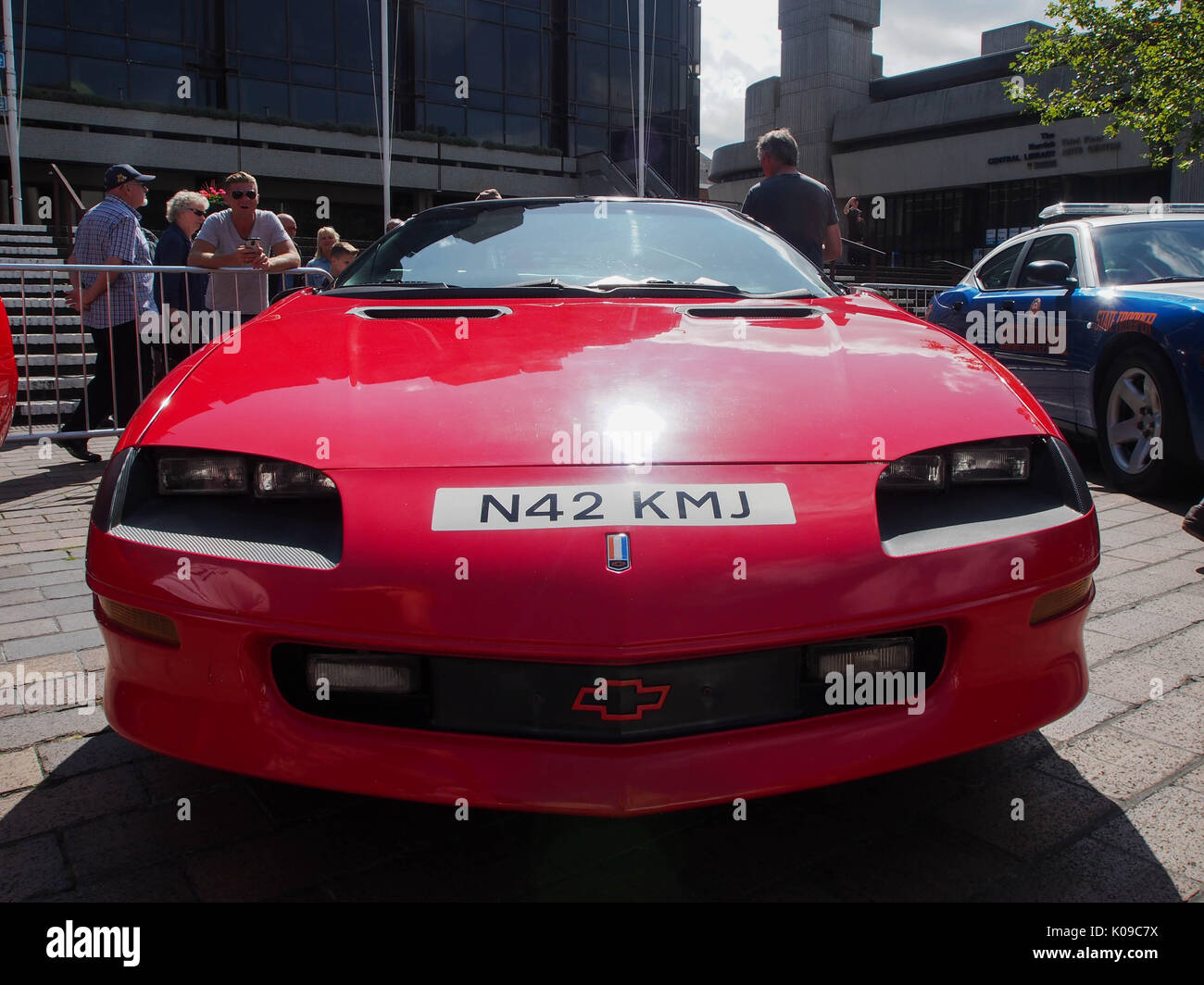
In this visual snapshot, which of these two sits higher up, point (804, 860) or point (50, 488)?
point (50, 488)

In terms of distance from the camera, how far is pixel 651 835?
1.99 meters

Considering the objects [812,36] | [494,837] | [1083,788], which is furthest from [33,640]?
[812,36]

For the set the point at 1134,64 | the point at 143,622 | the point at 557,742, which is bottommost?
the point at 557,742

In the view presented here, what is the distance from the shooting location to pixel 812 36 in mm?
40188

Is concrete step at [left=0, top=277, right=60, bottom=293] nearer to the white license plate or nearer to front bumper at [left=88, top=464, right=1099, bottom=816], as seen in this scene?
front bumper at [left=88, top=464, right=1099, bottom=816]

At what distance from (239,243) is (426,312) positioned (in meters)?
4.70

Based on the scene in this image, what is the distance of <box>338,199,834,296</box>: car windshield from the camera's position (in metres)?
2.88

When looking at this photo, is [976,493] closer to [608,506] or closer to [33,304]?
[608,506]

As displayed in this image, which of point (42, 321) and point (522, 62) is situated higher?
point (522, 62)

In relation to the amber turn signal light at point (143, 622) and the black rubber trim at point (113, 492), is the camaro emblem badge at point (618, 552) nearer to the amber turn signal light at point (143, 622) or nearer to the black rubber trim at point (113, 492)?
the amber turn signal light at point (143, 622)

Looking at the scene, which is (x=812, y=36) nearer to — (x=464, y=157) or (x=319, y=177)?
(x=464, y=157)

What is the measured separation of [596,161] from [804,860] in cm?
3090

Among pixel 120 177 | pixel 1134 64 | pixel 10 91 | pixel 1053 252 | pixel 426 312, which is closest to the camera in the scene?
pixel 426 312

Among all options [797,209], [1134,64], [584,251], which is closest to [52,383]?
[797,209]
